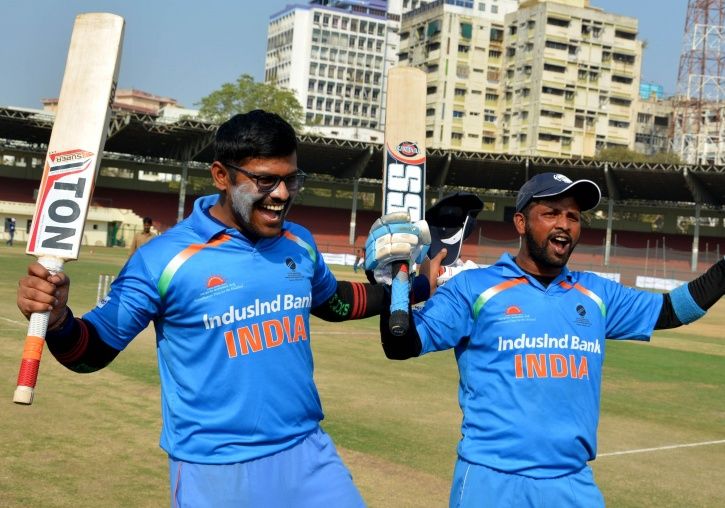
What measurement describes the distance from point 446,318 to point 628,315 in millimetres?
1007

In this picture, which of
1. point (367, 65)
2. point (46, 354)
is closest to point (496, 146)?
point (367, 65)

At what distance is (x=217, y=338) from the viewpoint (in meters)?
4.11

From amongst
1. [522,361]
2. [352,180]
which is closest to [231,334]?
[522,361]

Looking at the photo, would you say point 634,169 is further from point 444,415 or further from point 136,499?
point 136,499

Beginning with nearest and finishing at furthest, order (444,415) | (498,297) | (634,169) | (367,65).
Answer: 1. (498,297)
2. (444,415)
3. (634,169)
4. (367,65)

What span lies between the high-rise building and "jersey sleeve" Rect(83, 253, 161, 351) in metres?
152

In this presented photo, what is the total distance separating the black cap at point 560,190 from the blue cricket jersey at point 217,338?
1.34 m

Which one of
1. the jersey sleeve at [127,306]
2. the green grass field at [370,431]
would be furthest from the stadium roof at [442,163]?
the jersey sleeve at [127,306]

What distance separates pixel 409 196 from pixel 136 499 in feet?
10.7

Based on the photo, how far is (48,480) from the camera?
7.59 metres

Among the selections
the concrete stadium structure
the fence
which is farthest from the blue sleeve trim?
Result: the concrete stadium structure

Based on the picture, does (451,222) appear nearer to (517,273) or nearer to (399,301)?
(517,273)

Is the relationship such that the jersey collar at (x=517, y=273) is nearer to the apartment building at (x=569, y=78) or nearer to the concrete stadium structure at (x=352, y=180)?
the concrete stadium structure at (x=352, y=180)

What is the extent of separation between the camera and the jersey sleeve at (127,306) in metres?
4.05
